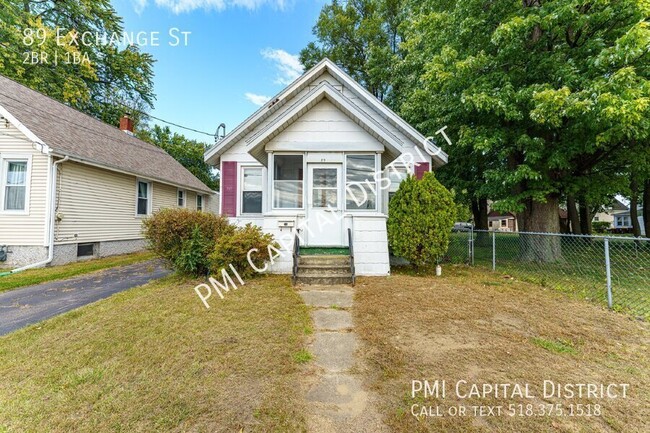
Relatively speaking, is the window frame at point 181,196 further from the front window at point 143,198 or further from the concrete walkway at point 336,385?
the concrete walkway at point 336,385

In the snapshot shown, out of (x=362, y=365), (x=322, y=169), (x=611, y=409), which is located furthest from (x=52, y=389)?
(x=322, y=169)

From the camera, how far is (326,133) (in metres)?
7.73

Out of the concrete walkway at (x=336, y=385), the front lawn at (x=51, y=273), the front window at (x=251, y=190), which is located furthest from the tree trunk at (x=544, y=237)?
the front lawn at (x=51, y=273)

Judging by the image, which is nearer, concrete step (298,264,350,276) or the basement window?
concrete step (298,264,350,276)

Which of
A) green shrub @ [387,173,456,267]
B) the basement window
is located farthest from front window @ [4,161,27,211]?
green shrub @ [387,173,456,267]

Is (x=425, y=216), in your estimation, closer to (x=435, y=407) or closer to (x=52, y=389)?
(x=435, y=407)

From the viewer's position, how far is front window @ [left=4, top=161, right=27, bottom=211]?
8.84 metres

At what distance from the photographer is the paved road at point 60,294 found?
187 inches

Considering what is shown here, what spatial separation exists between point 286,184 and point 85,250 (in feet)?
28.5

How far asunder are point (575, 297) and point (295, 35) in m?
23.8

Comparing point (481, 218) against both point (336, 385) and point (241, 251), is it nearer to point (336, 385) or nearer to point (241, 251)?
point (241, 251)

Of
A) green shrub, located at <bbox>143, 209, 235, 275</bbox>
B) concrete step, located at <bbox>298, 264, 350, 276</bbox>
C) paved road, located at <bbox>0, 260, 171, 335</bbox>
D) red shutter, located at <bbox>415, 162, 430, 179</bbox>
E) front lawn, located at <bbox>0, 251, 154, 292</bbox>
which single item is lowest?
paved road, located at <bbox>0, 260, 171, 335</bbox>

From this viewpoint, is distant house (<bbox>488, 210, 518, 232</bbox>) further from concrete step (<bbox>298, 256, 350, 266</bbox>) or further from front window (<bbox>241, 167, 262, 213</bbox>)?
concrete step (<bbox>298, 256, 350, 266</bbox>)

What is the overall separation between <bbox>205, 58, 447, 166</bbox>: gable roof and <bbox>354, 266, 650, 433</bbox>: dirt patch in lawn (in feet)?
20.1
